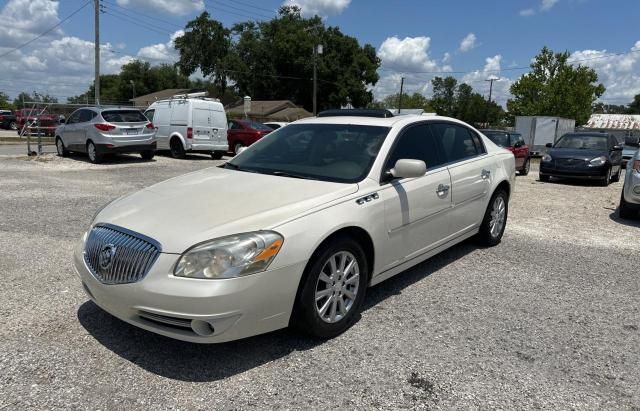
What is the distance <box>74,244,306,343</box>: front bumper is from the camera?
2797mm

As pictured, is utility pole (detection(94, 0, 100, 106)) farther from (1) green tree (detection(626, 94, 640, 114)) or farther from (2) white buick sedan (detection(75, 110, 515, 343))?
(1) green tree (detection(626, 94, 640, 114))

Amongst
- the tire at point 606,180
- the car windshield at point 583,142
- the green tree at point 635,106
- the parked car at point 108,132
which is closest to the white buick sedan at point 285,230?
the tire at point 606,180

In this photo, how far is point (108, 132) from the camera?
14.1 meters

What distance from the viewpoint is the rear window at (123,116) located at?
14.2 meters

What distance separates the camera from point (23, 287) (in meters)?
4.32

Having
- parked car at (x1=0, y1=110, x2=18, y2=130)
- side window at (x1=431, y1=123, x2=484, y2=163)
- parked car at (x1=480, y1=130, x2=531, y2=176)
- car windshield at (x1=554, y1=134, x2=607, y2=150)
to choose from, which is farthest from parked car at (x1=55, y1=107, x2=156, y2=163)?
parked car at (x1=0, y1=110, x2=18, y2=130)

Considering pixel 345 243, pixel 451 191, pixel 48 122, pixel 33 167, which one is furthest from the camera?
pixel 48 122

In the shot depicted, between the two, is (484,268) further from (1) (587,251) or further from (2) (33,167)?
(2) (33,167)

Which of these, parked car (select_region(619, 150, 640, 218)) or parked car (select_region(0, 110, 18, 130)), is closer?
parked car (select_region(619, 150, 640, 218))

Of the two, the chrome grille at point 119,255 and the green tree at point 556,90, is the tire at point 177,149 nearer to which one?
the chrome grille at point 119,255

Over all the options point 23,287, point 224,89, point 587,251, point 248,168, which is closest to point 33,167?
point 23,287

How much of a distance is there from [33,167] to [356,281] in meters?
12.9

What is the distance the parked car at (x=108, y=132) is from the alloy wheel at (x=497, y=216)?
11537 mm

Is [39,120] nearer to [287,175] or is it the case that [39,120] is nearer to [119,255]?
[287,175]
